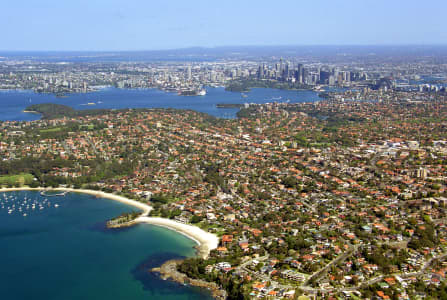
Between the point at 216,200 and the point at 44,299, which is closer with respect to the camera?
the point at 44,299

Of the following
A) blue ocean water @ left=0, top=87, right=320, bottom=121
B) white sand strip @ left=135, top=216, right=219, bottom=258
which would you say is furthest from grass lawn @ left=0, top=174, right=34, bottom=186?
blue ocean water @ left=0, top=87, right=320, bottom=121

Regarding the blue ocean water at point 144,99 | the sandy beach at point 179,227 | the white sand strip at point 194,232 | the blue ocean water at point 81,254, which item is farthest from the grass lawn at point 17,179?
the blue ocean water at point 144,99

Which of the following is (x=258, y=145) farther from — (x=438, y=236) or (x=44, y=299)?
(x=44, y=299)

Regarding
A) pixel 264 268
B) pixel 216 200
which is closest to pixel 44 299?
pixel 264 268

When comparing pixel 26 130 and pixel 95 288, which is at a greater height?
pixel 26 130

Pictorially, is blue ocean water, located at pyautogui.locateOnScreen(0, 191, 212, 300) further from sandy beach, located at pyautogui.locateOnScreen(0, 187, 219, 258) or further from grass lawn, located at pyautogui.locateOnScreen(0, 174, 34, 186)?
grass lawn, located at pyautogui.locateOnScreen(0, 174, 34, 186)

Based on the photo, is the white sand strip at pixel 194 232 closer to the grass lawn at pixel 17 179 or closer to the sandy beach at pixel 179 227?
the sandy beach at pixel 179 227

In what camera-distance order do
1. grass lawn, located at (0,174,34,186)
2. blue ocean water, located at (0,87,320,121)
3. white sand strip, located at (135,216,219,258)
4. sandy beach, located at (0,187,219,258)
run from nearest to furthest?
1. white sand strip, located at (135,216,219,258)
2. sandy beach, located at (0,187,219,258)
3. grass lawn, located at (0,174,34,186)
4. blue ocean water, located at (0,87,320,121)
